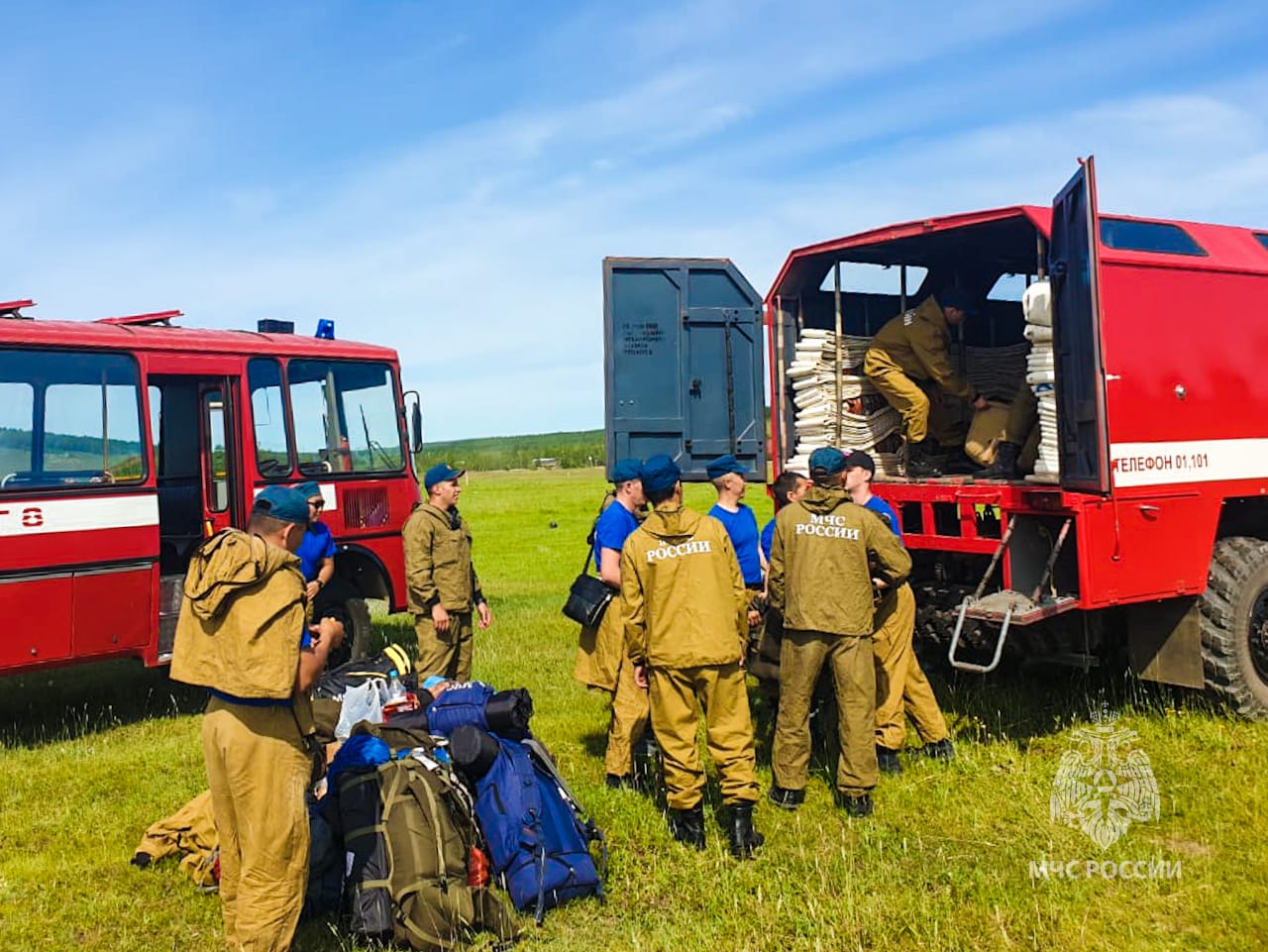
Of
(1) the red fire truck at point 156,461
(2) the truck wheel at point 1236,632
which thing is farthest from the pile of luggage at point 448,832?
(2) the truck wheel at point 1236,632

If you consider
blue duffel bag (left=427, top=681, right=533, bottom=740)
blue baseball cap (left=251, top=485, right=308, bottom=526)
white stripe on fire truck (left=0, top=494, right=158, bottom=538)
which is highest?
blue baseball cap (left=251, top=485, right=308, bottom=526)

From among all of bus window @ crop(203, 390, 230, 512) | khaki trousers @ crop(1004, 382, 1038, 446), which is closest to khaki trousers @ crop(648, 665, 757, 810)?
khaki trousers @ crop(1004, 382, 1038, 446)

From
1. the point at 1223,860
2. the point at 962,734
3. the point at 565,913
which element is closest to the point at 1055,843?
the point at 1223,860

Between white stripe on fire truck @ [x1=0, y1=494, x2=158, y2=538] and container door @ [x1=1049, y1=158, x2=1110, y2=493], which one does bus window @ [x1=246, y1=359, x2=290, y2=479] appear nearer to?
white stripe on fire truck @ [x1=0, y1=494, x2=158, y2=538]

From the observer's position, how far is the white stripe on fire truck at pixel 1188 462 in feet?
20.0

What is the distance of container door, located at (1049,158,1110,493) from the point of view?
572 centimetres

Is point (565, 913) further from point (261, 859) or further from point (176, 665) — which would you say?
point (176, 665)

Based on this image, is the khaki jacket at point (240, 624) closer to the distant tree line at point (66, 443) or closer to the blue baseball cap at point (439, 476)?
the blue baseball cap at point (439, 476)

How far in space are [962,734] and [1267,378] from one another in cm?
305

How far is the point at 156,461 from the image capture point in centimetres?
805

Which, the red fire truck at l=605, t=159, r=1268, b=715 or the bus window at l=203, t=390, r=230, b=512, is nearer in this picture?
the red fire truck at l=605, t=159, r=1268, b=715

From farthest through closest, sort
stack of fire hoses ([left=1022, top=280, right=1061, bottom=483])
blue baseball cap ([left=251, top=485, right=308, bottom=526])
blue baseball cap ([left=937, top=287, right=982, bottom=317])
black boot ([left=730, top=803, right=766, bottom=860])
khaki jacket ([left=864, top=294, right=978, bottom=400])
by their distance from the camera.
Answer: blue baseball cap ([left=937, top=287, right=982, bottom=317]), khaki jacket ([left=864, top=294, right=978, bottom=400]), stack of fire hoses ([left=1022, top=280, right=1061, bottom=483]), black boot ([left=730, top=803, right=766, bottom=860]), blue baseball cap ([left=251, top=485, right=308, bottom=526])

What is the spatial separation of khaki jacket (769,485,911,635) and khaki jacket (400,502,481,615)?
94.3 inches

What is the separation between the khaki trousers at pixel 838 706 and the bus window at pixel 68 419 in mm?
5041
